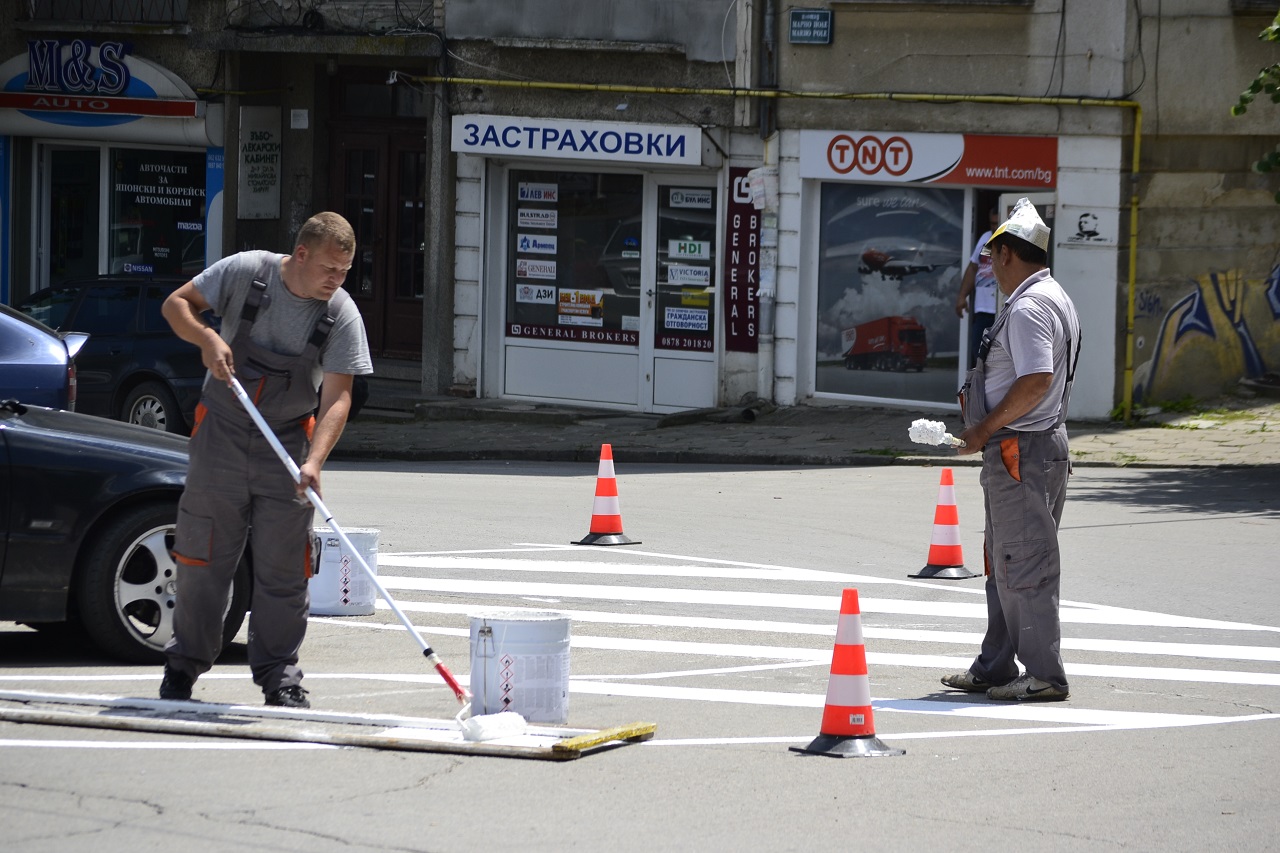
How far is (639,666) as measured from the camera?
8.29 m

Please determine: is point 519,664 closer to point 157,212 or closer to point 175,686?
point 175,686

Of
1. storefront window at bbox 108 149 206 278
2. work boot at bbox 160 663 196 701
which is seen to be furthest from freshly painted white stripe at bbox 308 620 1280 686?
storefront window at bbox 108 149 206 278

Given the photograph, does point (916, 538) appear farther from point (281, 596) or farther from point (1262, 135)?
point (1262, 135)

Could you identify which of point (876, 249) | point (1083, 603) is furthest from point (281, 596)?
point (876, 249)

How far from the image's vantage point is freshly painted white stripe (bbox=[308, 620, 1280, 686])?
26.8 ft

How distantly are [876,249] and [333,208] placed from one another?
8.36 meters

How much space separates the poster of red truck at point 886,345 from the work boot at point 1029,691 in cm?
1261

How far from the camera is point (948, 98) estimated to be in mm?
19328

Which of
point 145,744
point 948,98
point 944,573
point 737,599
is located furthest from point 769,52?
point 145,744

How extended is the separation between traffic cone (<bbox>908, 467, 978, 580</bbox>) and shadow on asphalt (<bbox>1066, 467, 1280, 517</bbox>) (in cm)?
335

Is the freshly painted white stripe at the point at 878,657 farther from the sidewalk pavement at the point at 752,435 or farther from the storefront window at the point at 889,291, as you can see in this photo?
the storefront window at the point at 889,291

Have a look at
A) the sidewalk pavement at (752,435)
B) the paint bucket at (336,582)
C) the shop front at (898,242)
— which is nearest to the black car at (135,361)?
the sidewalk pavement at (752,435)

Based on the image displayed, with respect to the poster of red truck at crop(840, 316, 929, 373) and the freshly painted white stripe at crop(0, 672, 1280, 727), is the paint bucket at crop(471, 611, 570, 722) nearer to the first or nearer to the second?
the freshly painted white stripe at crop(0, 672, 1280, 727)

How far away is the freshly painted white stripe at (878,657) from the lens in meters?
8.16
